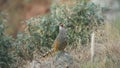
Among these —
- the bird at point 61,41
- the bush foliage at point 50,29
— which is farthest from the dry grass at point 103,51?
the bush foliage at point 50,29

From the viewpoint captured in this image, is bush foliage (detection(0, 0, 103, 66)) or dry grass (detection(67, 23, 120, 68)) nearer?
dry grass (detection(67, 23, 120, 68))

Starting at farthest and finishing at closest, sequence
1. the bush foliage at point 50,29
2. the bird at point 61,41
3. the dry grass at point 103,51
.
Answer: the bush foliage at point 50,29, the bird at point 61,41, the dry grass at point 103,51

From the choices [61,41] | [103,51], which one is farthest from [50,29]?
[103,51]

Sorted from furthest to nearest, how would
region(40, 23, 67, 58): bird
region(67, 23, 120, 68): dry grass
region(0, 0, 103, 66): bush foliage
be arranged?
region(0, 0, 103, 66): bush foliage < region(40, 23, 67, 58): bird < region(67, 23, 120, 68): dry grass

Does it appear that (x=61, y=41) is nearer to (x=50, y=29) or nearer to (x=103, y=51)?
(x=103, y=51)

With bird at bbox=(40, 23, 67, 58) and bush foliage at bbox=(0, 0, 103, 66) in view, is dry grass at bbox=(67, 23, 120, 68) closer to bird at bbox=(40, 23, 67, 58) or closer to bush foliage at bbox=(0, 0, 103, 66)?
bird at bbox=(40, 23, 67, 58)

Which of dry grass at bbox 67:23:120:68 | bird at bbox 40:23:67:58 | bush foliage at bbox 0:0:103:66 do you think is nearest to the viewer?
dry grass at bbox 67:23:120:68

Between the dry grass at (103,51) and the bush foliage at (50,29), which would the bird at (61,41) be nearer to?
the dry grass at (103,51)

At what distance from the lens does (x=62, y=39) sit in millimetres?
12852

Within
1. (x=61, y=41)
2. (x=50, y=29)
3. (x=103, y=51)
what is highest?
(x=50, y=29)

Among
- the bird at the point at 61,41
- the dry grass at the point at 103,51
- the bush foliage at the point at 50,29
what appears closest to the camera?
the dry grass at the point at 103,51

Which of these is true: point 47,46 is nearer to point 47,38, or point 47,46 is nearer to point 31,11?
point 47,38

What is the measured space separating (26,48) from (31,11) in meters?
12.1

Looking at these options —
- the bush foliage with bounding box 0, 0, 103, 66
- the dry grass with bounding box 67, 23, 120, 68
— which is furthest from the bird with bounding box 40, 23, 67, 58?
the bush foliage with bounding box 0, 0, 103, 66
